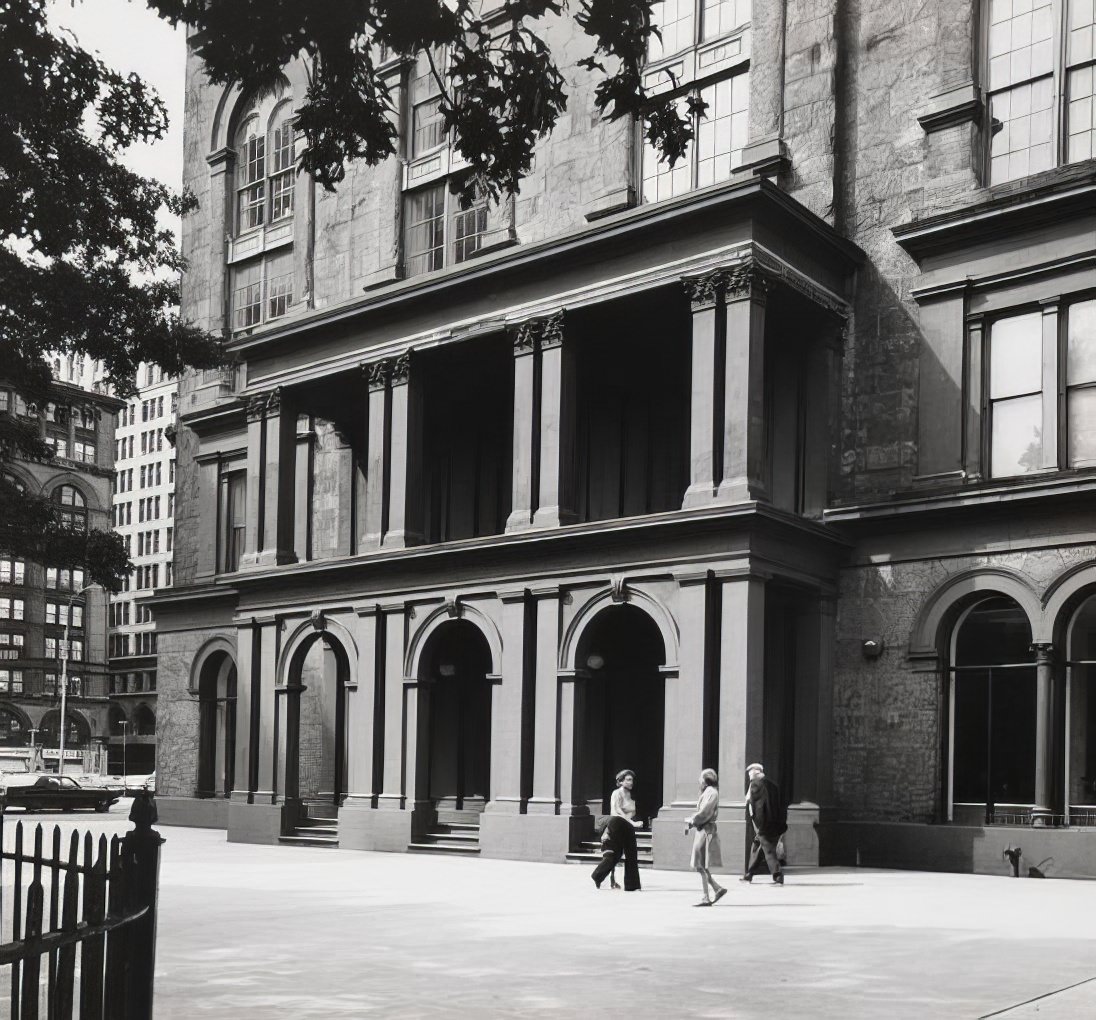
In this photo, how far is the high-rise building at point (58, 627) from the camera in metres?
120

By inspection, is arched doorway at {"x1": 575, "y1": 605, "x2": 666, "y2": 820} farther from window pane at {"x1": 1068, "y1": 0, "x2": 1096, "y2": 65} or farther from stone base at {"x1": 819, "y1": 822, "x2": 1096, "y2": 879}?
window pane at {"x1": 1068, "y1": 0, "x2": 1096, "y2": 65}

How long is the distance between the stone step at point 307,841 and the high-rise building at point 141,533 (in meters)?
96.5

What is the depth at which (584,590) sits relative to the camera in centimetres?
2620

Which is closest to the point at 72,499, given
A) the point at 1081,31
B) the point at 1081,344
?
the point at 1081,31

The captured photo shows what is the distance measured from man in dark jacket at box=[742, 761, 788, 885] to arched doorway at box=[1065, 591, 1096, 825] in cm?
525

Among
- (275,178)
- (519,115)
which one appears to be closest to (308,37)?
(519,115)

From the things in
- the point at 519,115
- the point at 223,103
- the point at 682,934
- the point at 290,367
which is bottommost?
the point at 682,934

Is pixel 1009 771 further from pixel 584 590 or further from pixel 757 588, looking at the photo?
pixel 584 590

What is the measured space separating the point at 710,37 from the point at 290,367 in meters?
11.2

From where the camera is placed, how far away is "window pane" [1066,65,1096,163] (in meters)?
24.7

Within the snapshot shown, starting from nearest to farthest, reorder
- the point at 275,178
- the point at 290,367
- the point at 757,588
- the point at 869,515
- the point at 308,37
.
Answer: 1. the point at 308,37
2. the point at 757,588
3. the point at 869,515
4. the point at 290,367
5. the point at 275,178

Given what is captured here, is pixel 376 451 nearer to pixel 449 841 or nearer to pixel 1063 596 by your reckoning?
pixel 449 841

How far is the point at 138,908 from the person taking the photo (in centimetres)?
632

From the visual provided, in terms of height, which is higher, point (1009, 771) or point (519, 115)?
point (519, 115)
